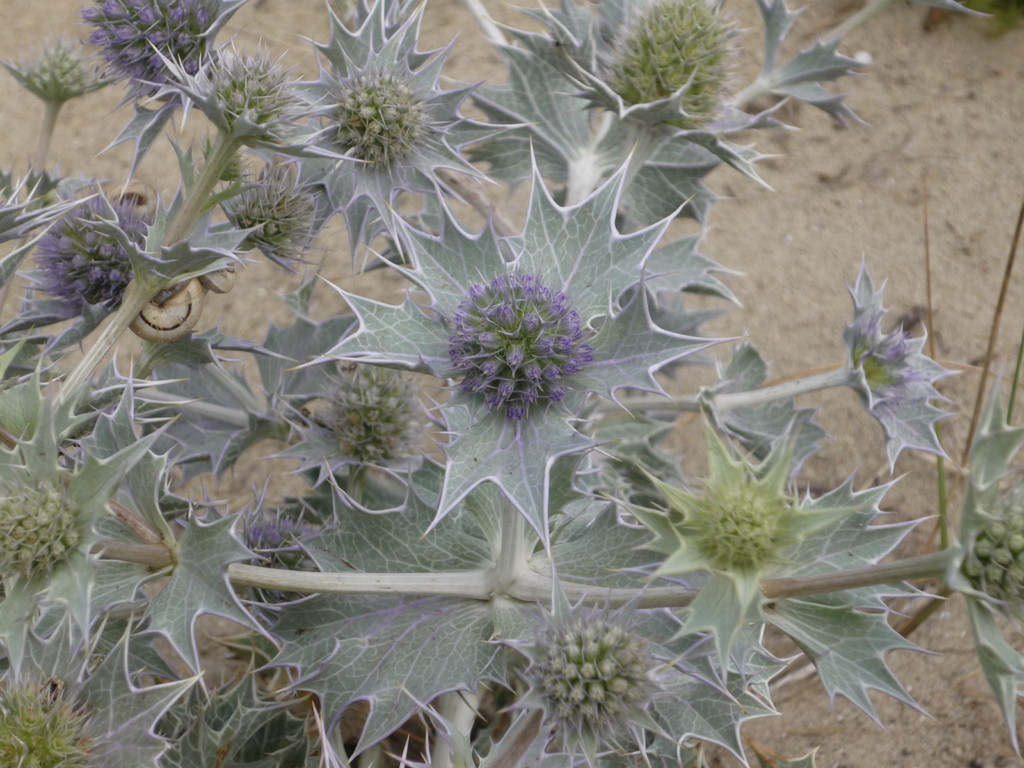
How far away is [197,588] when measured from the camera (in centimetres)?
113

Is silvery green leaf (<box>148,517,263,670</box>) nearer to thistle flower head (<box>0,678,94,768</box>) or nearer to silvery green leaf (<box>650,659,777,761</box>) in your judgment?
thistle flower head (<box>0,678,94,768</box>)

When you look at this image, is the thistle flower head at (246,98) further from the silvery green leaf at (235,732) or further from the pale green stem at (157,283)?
the silvery green leaf at (235,732)

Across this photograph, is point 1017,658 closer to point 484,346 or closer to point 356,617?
point 484,346

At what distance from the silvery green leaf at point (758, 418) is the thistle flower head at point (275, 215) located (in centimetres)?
100

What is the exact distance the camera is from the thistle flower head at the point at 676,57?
63.4 inches

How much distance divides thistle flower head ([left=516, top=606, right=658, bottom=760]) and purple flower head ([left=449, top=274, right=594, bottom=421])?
0.98 ft

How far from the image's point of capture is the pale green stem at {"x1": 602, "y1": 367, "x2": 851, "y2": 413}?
70.1 inches

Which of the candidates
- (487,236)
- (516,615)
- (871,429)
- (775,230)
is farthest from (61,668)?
(775,230)

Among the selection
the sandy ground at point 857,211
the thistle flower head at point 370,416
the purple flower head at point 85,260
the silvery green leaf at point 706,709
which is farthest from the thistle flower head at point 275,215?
the sandy ground at point 857,211

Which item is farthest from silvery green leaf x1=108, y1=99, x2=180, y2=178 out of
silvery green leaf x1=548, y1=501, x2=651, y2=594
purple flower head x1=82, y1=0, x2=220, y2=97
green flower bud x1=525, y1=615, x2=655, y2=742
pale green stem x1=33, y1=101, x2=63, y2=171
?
green flower bud x1=525, y1=615, x2=655, y2=742

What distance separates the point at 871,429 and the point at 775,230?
771 mm

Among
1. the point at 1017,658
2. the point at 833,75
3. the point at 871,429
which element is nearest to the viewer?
the point at 1017,658

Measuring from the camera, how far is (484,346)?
114 centimetres

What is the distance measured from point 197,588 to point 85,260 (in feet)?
2.22
